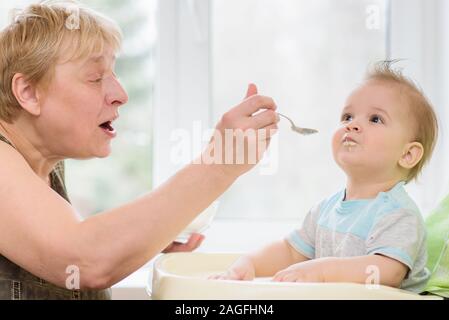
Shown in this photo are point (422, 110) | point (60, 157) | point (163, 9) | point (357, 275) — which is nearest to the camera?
point (357, 275)

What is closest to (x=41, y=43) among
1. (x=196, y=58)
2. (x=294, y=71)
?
(x=196, y=58)

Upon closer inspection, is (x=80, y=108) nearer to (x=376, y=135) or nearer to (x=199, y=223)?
(x=199, y=223)

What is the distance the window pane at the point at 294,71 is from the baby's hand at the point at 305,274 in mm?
866

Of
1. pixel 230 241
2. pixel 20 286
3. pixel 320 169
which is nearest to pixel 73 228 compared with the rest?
pixel 20 286

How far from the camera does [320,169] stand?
1.72 meters

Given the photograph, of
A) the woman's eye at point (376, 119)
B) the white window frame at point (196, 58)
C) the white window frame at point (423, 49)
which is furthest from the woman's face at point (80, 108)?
the white window frame at point (423, 49)

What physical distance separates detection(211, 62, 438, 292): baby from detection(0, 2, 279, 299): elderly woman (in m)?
0.16

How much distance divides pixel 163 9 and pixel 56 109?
0.72 meters

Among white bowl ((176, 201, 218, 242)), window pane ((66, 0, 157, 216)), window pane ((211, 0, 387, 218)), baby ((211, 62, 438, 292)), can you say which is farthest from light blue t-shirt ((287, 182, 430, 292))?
window pane ((66, 0, 157, 216))

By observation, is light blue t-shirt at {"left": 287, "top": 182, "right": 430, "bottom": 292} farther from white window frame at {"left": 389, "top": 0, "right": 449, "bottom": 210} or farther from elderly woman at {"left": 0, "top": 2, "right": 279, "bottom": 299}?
white window frame at {"left": 389, "top": 0, "right": 449, "bottom": 210}

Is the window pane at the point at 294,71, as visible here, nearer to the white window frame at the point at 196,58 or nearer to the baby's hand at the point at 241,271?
the white window frame at the point at 196,58

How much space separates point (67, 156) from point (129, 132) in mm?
681

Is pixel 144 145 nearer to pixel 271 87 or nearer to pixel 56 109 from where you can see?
pixel 271 87

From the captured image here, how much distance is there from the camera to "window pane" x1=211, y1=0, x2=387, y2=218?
5.58ft
